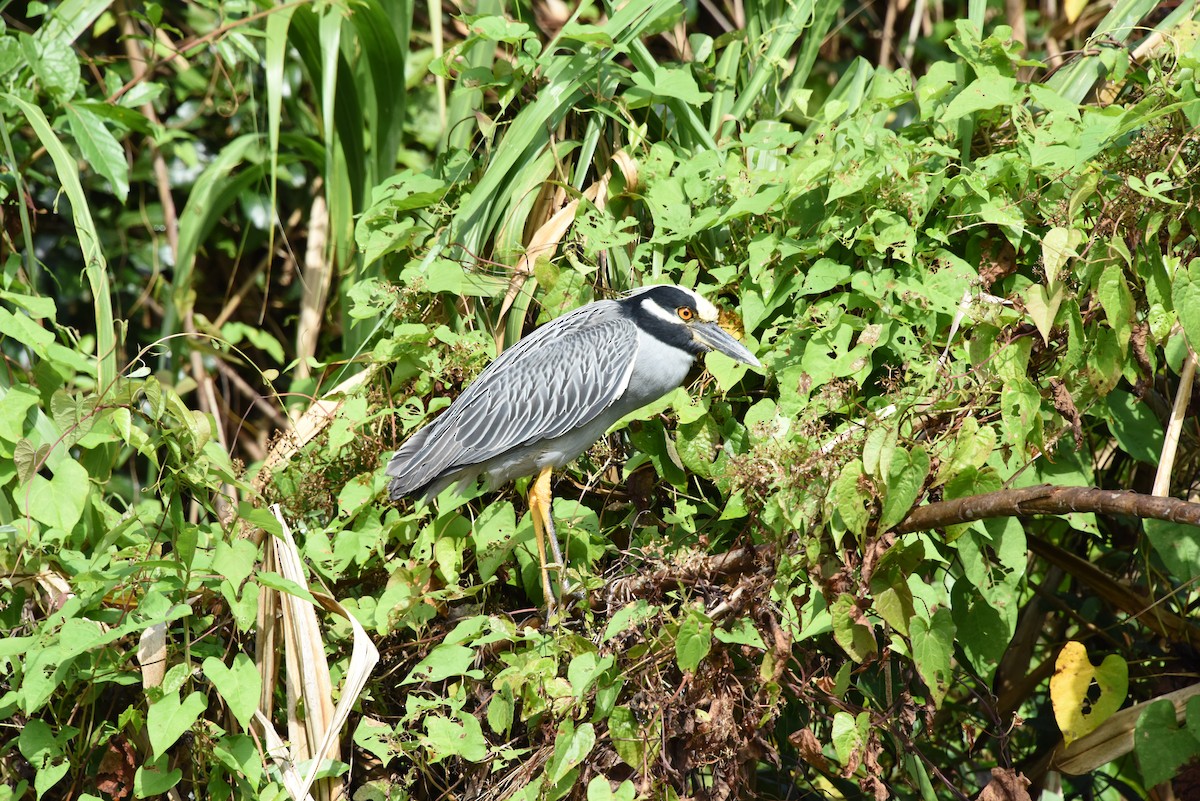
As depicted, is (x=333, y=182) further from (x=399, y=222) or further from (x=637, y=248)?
(x=637, y=248)

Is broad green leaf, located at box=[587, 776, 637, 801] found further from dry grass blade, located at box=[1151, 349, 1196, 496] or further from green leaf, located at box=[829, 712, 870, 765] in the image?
dry grass blade, located at box=[1151, 349, 1196, 496]

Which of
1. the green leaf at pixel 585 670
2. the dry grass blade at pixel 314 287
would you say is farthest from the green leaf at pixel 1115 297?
the dry grass blade at pixel 314 287

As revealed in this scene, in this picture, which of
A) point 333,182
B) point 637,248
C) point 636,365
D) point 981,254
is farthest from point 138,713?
point 981,254

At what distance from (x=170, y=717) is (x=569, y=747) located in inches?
31.2

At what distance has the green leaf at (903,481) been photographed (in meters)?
1.94

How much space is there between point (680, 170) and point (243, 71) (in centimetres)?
293

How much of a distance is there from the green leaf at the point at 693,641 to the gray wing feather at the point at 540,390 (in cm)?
107

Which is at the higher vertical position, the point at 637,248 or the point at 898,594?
the point at 637,248

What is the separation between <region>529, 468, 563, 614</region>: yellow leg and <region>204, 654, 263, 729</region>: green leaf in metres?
0.68

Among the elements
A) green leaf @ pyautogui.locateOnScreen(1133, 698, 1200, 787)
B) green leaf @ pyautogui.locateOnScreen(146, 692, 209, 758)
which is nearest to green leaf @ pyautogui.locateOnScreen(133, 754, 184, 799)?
green leaf @ pyautogui.locateOnScreen(146, 692, 209, 758)

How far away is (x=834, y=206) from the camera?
2.77 metres

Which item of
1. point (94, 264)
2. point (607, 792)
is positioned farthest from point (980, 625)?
point (94, 264)

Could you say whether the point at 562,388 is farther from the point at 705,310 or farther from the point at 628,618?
the point at 628,618

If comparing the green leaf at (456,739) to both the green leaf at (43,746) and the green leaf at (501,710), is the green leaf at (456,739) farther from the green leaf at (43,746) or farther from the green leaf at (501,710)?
the green leaf at (43,746)
